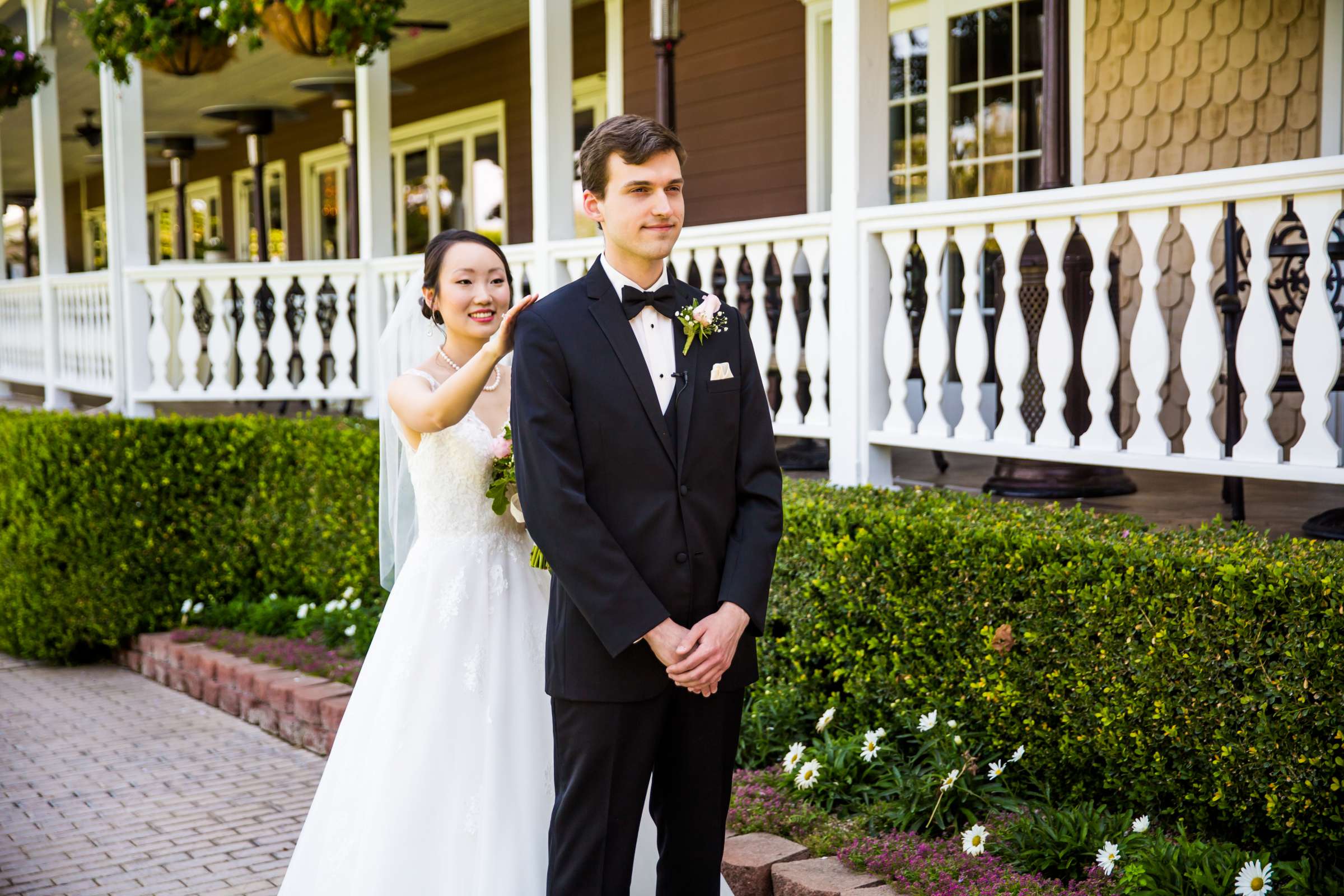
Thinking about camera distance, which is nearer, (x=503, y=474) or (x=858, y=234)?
(x=503, y=474)

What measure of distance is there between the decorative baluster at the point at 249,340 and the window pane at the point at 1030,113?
4923 mm

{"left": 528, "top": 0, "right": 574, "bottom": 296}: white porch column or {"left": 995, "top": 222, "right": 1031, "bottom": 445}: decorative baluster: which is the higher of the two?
{"left": 528, "top": 0, "right": 574, "bottom": 296}: white porch column

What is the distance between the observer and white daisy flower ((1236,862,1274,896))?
285 cm

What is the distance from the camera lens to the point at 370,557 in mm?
6797

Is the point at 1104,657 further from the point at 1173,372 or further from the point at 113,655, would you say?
the point at 113,655

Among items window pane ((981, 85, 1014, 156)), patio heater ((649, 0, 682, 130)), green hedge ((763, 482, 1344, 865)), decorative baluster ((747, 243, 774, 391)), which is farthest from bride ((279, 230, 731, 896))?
window pane ((981, 85, 1014, 156))

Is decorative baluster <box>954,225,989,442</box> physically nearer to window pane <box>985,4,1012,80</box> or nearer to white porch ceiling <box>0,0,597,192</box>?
window pane <box>985,4,1012,80</box>

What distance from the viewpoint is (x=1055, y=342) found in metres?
4.43

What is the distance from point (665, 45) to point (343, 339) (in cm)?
277

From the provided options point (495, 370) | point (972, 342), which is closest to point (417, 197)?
point (972, 342)

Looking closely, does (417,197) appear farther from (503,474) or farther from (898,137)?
(503,474)

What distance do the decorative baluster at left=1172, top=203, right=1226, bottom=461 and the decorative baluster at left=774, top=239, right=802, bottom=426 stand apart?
1778mm

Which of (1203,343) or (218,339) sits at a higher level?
(218,339)

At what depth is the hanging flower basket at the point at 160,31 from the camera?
24.8ft
